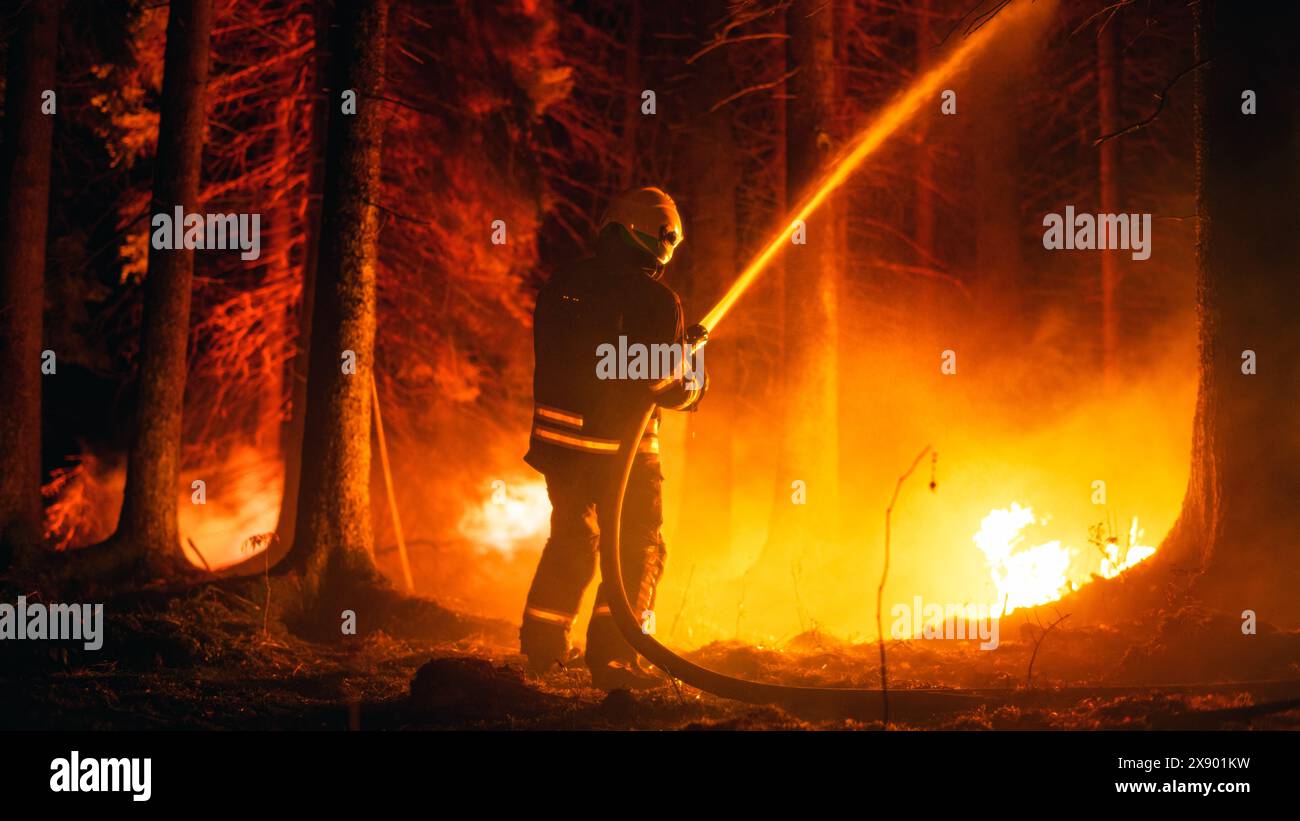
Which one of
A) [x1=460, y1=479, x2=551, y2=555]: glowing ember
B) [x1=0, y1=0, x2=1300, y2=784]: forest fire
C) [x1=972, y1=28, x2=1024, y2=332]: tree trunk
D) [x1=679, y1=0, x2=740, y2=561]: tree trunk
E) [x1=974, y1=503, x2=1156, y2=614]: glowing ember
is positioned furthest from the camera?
[x1=972, y1=28, x2=1024, y2=332]: tree trunk

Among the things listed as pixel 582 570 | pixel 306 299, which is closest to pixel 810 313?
pixel 582 570

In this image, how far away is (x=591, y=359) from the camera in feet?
22.2

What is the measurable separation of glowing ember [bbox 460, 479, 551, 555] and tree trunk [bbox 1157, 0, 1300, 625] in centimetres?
887

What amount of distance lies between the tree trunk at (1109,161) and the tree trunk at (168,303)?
1312 centimetres

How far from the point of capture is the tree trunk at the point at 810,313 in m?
10.9

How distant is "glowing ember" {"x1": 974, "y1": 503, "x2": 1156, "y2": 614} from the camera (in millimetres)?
9367

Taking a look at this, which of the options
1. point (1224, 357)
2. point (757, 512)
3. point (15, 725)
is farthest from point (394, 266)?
point (1224, 357)

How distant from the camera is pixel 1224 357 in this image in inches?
270

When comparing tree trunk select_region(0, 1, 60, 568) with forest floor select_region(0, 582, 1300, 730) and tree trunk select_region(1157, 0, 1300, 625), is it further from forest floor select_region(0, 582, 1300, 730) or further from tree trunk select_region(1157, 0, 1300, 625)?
tree trunk select_region(1157, 0, 1300, 625)

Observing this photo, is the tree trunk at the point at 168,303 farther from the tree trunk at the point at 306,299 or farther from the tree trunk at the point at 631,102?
the tree trunk at the point at 631,102

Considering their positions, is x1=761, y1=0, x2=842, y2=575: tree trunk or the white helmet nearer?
the white helmet

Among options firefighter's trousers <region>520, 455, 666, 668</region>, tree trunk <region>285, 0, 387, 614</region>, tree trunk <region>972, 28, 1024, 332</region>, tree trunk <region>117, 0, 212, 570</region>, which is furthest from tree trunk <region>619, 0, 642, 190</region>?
firefighter's trousers <region>520, 455, 666, 668</region>
